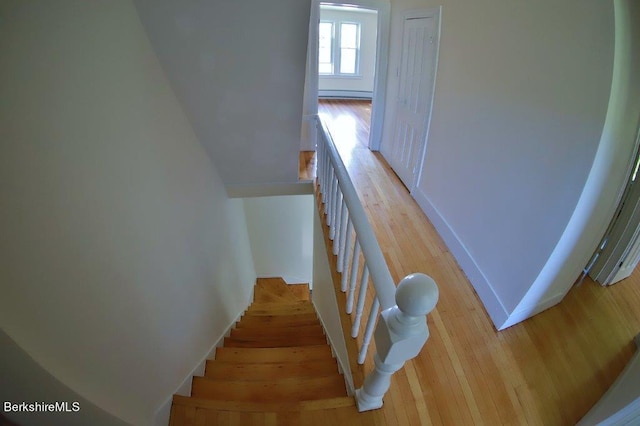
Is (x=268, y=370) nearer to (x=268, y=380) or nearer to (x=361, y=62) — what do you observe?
(x=268, y=380)

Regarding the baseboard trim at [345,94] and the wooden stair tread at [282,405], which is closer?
the wooden stair tread at [282,405]

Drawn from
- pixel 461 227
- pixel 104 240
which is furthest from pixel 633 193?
pixel 104 240

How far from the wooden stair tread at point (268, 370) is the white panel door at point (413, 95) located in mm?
2054

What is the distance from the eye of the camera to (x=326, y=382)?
162 centimetres

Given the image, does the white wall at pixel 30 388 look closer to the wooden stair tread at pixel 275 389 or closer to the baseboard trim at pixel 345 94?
the wooden stair tread at pixel 275 389

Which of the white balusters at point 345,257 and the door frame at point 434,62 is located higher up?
the door frame at point 434,62

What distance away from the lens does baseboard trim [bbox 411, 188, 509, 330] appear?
190 centimetres

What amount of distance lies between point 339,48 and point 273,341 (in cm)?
696

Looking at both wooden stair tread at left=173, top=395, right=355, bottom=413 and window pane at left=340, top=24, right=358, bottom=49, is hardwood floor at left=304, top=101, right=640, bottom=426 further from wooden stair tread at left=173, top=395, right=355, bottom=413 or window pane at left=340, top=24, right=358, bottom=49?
window pane at left=340, top=24, right=358, bottom=49

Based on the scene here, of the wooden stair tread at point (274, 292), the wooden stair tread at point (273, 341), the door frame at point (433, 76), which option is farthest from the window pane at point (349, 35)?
the wooden stair tread at point (273, 341)

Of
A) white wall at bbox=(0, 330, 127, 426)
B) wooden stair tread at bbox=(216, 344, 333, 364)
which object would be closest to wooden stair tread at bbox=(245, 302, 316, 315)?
wooden stair tread at bbox=(216, 344, 333, 364)

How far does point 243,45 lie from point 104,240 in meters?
1.16

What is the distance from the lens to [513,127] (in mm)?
1729

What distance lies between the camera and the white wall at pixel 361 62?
6750mm
